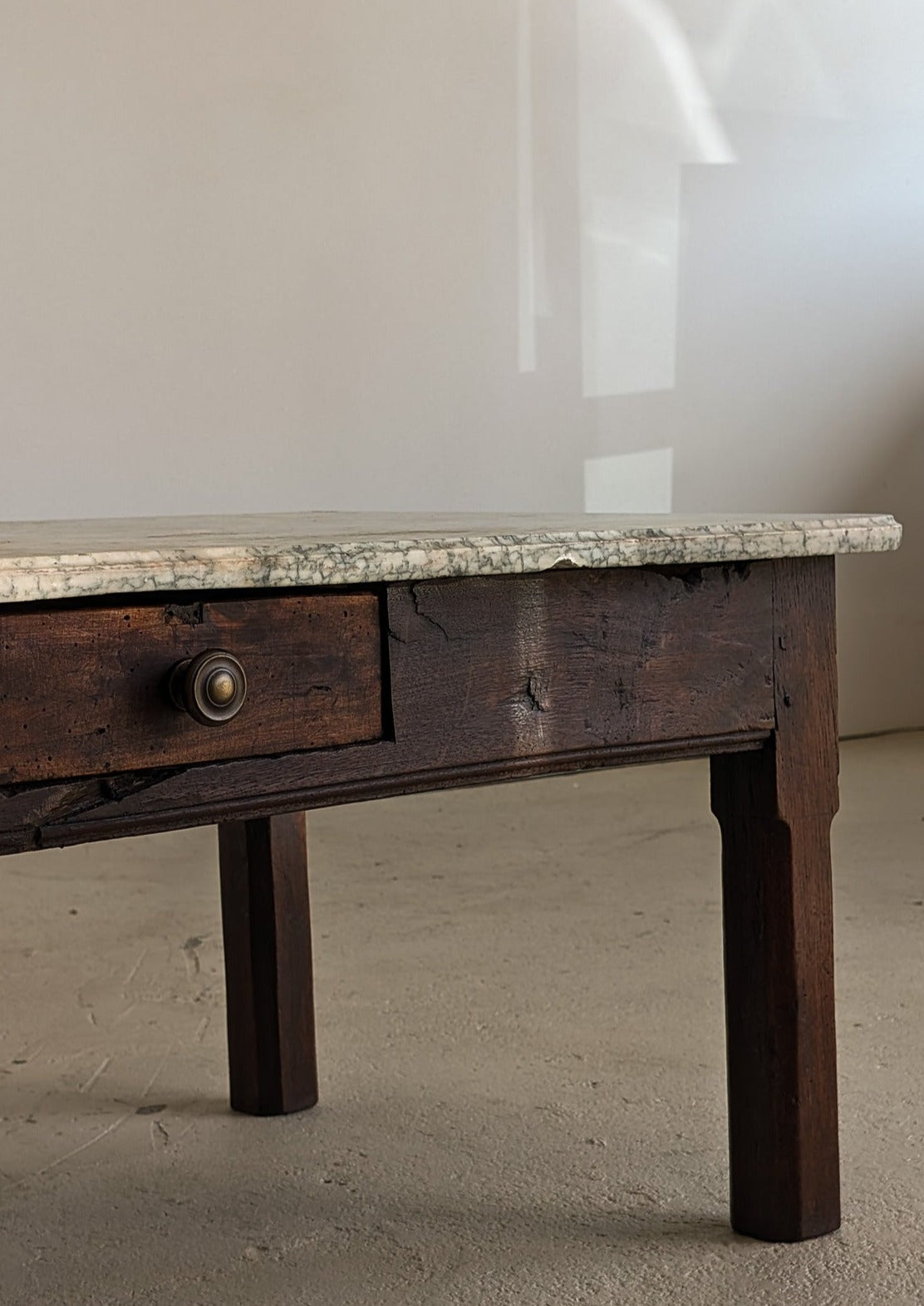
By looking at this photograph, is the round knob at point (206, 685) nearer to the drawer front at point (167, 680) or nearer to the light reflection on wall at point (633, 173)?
the drawer front at point (167, 680)

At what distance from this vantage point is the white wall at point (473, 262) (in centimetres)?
323

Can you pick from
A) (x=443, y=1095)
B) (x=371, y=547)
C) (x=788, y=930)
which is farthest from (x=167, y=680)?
(x=443, y=1095)

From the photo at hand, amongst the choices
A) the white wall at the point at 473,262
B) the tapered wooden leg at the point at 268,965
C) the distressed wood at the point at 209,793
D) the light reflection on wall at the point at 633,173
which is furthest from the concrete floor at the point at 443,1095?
the light reflection on wall at the point at 633,173

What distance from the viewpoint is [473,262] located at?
3652mm

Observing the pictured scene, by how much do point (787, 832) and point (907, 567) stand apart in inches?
123

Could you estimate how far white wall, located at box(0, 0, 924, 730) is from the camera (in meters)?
3.23

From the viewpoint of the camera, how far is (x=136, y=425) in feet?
10.8

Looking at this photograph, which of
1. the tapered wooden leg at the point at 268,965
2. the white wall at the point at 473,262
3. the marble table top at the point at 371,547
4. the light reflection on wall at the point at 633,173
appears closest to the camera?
the marble table top at the point at 371,547

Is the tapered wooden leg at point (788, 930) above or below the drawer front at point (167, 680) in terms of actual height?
below

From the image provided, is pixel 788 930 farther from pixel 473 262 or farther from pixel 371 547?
pixel 473 262

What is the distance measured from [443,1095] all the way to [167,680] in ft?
2.84

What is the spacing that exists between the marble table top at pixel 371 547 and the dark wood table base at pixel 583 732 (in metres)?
0.03

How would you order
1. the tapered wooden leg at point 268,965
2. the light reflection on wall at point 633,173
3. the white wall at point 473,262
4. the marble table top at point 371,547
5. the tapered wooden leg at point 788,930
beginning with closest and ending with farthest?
1. the marble table top at point 371,547
2. the tapered wooden leg at point 788,930
3. the tapered wooden leg at point 268,965
4. the white wall at point 473,262
5. the light reflection on wall at point 633,173

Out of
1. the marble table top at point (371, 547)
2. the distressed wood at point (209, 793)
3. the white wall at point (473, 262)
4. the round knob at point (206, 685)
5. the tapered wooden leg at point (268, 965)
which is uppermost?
the white wall at point (473, 262)
